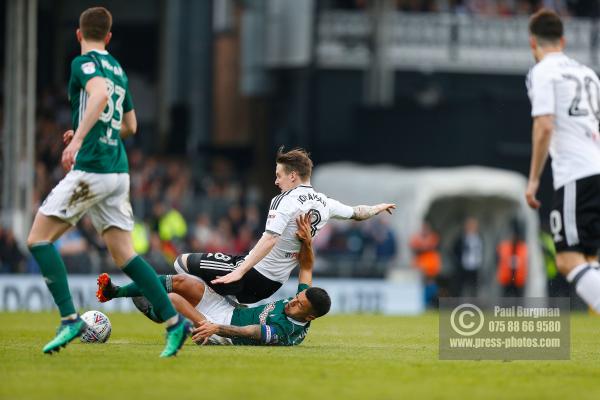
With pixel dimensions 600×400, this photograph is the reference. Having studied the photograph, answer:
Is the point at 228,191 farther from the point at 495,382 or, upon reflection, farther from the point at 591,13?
the point at 495,382

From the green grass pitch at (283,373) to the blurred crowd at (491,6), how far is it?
2288 cm

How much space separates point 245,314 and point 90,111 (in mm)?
2762

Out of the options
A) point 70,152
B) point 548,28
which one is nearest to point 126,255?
point 70,152

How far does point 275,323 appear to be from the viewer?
39.8 ft

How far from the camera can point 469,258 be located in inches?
1091

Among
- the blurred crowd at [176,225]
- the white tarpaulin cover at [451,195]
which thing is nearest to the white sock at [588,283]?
the blurred crowd at [176,225]

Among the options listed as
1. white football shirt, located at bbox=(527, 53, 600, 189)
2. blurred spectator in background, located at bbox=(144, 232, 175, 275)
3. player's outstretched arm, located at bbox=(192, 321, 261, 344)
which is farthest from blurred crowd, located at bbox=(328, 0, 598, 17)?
white football shirt, located at bbox=(527, 53, 600, 189)

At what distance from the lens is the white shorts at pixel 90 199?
10336 mm

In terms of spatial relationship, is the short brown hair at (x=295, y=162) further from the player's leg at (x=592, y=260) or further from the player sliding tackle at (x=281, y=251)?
the player's leg at (x=592, y=260)

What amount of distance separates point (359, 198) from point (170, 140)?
9333 millimetres

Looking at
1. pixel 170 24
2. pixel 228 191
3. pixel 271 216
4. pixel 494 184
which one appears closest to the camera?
pixel 271 216

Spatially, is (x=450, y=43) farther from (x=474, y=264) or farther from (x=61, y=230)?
(x=61, y=230)

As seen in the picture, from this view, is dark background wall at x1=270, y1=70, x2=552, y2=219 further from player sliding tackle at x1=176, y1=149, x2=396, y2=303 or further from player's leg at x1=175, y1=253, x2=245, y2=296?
player's leg at x1=175, y1=253, x2=245, y2=296

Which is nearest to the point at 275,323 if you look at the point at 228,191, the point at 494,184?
the point at 494,184
